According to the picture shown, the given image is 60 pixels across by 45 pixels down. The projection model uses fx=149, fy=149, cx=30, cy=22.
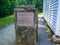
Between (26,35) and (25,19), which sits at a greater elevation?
(25,19)

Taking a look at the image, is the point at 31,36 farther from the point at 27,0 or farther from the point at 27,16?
the point at 27,0

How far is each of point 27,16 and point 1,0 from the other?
1014 centimetres

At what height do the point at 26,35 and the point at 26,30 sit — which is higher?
the point at 26,30

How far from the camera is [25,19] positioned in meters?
5.06

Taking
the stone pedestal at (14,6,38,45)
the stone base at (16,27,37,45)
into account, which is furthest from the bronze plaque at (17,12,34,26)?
the stone base at (16,27,37,45)

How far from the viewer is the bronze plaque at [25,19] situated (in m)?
5.04

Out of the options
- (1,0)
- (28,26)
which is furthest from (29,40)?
(1,0)

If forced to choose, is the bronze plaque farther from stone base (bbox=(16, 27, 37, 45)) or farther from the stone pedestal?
stone base (bbox=(16, 27, 37, 45))

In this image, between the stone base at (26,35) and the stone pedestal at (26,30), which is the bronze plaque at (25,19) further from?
the stone base at (26,35)

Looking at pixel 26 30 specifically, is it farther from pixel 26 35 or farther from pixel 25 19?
pixel 25 19

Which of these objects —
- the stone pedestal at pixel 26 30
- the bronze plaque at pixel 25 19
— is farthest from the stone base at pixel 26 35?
the bronze plaque at pixel 25 19

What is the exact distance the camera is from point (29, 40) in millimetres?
5105

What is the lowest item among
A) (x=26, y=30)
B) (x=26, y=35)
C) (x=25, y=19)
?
A: (x=26, y=35)

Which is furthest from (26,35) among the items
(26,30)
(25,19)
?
(25,19)
